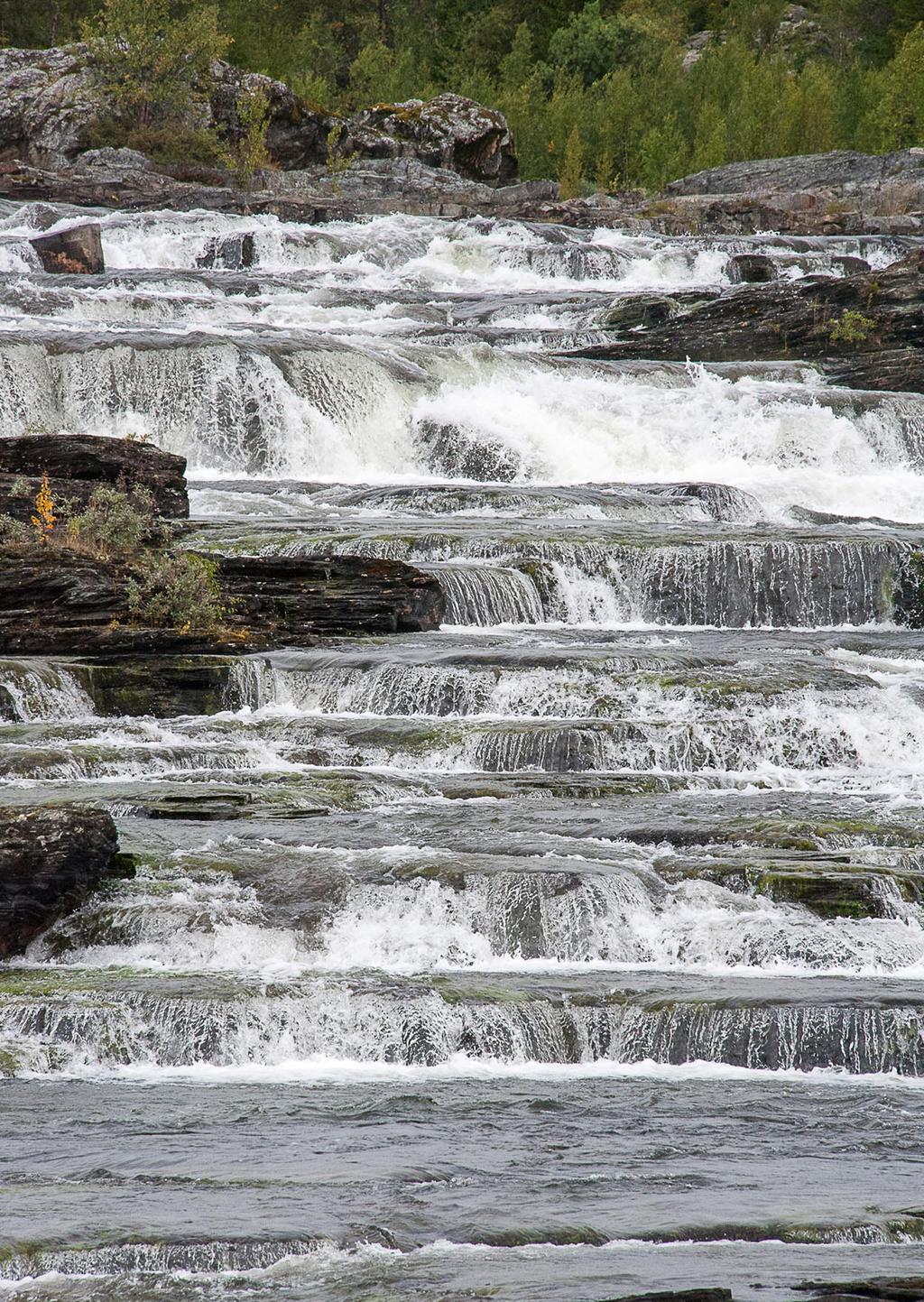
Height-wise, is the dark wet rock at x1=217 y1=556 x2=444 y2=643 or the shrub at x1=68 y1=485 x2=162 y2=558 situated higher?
the shrub at x1=68 y1=485 x2=162 y2=558

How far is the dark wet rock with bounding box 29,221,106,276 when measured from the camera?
118 feet

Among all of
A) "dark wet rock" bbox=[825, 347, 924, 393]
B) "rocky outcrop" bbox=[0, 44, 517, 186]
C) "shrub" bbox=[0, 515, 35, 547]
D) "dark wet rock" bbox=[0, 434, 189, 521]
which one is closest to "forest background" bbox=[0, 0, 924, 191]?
"rocky outcrop" bbox=[0, 44, 517, 186]

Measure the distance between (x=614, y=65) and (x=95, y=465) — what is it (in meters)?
59.5

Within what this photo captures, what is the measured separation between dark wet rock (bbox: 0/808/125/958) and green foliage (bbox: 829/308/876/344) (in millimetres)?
25256

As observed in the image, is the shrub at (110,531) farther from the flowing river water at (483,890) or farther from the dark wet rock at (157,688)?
the dark wet rock at (157,688)

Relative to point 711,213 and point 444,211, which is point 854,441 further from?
point 444,211

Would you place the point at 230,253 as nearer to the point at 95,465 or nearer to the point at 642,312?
the point at 642,312

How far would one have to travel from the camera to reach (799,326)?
107 ft

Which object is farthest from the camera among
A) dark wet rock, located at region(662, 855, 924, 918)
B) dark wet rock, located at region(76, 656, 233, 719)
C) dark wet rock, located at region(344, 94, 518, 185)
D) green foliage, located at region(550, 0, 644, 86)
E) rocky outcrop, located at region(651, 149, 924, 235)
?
green foliage, located at region(550, 0, 644, 86)

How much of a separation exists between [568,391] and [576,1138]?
21.2 metres

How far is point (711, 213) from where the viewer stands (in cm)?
4666

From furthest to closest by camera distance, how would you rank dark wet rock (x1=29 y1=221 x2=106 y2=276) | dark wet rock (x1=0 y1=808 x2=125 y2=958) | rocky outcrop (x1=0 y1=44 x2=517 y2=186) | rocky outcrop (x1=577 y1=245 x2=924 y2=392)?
rocky outcrop (x1=0 y1=44 x2=517 y2=186), dark wet rock (x1=29 y1=221 x2=106 y2=276), rocky outcrop (x1=577 y1=245 x2=924 y2=392), dark wet rock (x1=0 y1=808 x2=125 y2=958)

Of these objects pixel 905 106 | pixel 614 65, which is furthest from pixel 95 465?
pixel 614 65

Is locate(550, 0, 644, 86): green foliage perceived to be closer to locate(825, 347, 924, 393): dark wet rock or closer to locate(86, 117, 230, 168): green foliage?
locate(86, 117, 230, 168): green foliage
